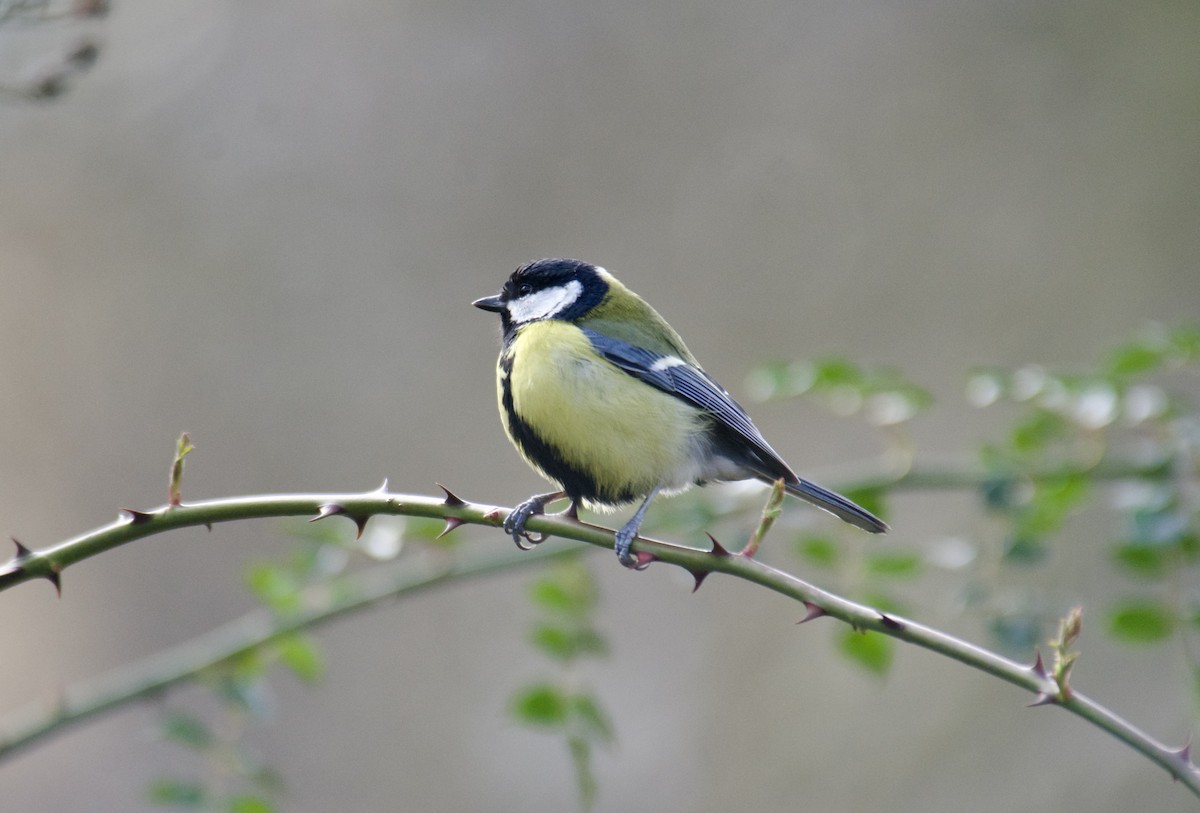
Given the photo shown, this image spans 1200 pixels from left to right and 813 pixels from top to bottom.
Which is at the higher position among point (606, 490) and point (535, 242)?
point (535, 242)

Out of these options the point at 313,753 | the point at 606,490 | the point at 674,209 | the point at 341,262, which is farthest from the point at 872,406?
the point at 341,262

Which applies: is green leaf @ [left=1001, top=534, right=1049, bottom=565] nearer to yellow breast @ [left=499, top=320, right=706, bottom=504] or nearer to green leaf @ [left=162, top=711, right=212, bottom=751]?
yellow breast @ [left=499, top=320, right=706, bottom=504]

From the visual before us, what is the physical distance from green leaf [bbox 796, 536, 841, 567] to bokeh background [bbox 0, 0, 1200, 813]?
2254mm

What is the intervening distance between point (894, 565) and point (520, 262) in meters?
3.71

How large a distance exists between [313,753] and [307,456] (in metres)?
1.32

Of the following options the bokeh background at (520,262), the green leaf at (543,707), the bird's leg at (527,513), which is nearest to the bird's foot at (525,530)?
the bird's leg at (527,513)

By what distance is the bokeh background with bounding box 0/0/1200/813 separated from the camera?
464 cm

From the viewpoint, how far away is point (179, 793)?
1938mm

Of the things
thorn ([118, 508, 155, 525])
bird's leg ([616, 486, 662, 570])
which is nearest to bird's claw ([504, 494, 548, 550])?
bird's leg ([616, 486, 662, 570])

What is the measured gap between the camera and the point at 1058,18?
19.2 feet

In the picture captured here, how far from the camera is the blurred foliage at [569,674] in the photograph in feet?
6.47

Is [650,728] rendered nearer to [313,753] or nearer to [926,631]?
[313,753]

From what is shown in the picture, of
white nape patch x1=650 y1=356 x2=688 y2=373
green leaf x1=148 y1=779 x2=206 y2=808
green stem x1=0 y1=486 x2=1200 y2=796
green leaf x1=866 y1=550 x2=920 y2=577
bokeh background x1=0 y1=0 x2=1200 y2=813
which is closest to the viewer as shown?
green stem x1=0 y1=486 x2=1200 y2=796

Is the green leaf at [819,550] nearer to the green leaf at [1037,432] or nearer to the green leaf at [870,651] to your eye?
the green leaf at [870,651]
